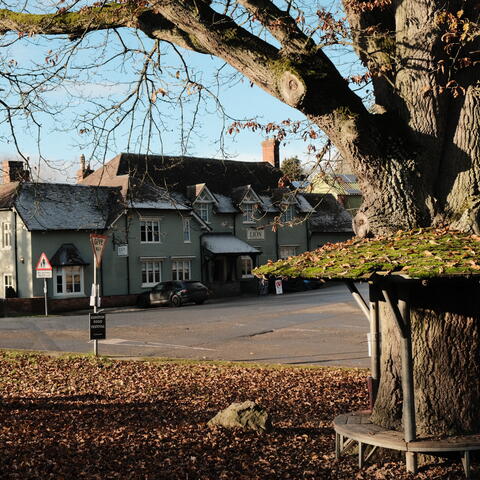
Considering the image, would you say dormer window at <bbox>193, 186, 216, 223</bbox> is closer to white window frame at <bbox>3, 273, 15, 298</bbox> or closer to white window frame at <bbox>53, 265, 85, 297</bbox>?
white window frame at <bbox>53, 265, 85, 297</bbox>

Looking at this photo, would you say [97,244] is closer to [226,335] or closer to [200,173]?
[226,335]

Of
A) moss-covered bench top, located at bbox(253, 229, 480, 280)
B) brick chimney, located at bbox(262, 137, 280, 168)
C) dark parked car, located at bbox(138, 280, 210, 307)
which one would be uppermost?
brick chimney, located at bbox(262, 137, 280, 168)

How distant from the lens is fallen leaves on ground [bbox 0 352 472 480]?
7539 millimetres

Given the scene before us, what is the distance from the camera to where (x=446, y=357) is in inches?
307

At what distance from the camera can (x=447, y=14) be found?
810 cm

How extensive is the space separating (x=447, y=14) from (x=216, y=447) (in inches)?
239

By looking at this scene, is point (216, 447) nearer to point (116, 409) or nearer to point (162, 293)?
point (116, 409)

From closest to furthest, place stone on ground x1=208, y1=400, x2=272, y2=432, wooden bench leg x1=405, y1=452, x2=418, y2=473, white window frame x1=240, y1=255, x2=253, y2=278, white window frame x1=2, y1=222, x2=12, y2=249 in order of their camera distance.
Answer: wooden bench leg x1=405, y1=452, x2=418, y2=473 → stone on ground x1=208, y1=400, x2=272, y2=432 → white window frame x1=2, y1=222, x2=12, y2=249 → white window frame x1=240, y1=255, x2=253, y2=278

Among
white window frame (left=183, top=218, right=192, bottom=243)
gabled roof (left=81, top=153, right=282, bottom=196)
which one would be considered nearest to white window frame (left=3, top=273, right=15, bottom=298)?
gabled roof (left=81, top=153, right=282, bottom=196)

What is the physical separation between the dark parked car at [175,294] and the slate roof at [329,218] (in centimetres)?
1930

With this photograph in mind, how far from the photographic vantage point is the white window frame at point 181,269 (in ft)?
158

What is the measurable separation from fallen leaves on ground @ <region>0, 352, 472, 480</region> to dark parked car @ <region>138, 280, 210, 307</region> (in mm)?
24913

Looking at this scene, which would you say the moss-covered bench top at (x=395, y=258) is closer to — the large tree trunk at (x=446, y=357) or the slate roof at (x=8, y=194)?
the large tree trunk at (x=446, y=357)

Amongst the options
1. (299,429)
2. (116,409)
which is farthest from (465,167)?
(116,409)
